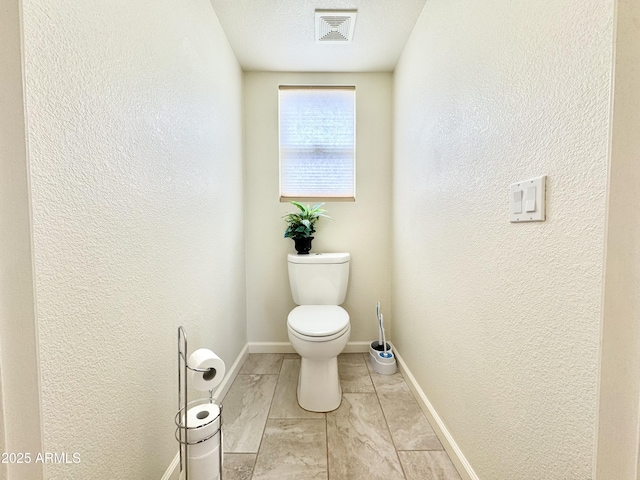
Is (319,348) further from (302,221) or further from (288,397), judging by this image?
(302,221)

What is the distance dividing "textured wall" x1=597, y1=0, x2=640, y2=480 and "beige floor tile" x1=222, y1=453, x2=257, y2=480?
3.70 ft

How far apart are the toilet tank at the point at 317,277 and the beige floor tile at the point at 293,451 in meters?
0.72

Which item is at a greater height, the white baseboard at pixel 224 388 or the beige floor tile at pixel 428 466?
the white baseboard at pixel 224 388

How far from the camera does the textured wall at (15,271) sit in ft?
1.54

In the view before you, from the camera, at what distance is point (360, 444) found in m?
1.17

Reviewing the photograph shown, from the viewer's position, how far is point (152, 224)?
862 mm

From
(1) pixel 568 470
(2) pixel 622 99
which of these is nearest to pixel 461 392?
Result: (1) pixel 568 470

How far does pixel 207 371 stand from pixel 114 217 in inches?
23.0

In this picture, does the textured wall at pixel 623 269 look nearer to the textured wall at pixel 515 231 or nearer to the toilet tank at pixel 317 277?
the textured wall at pixel 515 231

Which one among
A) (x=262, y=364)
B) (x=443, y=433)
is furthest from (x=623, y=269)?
(x=262, y=364)

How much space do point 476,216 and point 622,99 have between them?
0.49m

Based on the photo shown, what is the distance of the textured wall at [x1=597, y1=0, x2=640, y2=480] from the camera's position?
45 centimetres

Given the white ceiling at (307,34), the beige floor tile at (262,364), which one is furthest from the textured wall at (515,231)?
the beige floor tile at (262,364)

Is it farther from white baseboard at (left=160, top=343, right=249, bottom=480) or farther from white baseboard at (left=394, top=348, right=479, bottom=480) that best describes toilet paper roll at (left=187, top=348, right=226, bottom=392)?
white baseboard at (left=394, top=348, right=479, bottom=480)
